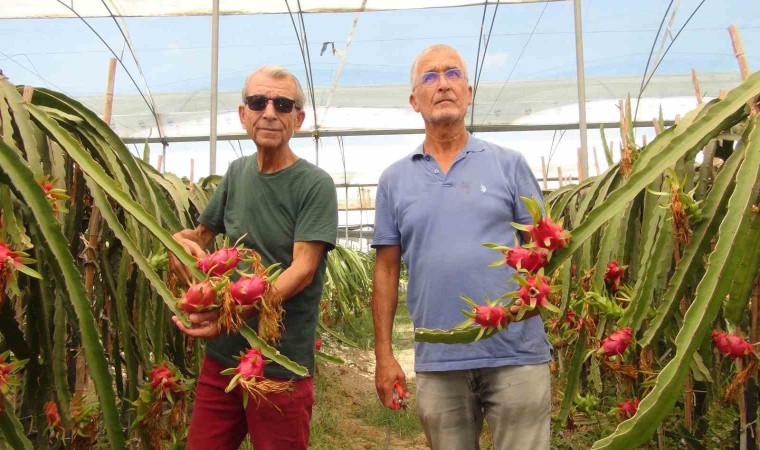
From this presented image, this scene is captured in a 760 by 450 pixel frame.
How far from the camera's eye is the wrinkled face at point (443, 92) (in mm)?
1653

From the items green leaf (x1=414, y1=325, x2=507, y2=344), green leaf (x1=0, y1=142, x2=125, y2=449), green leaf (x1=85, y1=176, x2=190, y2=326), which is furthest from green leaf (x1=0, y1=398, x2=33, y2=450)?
green leaf (x1=414, y1=325, x2=507, y2=344)

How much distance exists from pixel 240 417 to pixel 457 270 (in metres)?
0.62

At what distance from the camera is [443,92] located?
5.43 feet

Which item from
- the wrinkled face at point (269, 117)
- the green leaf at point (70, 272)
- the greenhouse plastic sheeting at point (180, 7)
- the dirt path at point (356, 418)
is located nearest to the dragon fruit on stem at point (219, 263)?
the green leaf at point (70, 272)

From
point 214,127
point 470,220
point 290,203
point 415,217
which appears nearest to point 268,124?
point 290,203

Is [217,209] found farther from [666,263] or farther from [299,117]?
[666,263]

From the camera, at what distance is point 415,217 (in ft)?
5.40

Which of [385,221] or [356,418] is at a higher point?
[385,221]

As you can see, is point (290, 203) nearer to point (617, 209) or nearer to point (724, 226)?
point (617, 209)

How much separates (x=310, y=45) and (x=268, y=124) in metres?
7.04

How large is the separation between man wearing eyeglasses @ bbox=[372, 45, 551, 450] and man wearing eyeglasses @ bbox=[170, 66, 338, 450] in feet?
0.68

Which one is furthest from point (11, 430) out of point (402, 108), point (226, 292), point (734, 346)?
point (402, 108)

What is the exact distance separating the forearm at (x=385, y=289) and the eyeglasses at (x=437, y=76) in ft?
1.40

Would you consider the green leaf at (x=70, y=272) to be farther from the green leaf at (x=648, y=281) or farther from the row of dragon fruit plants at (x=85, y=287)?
the green leaf at (x=648, y=281)
